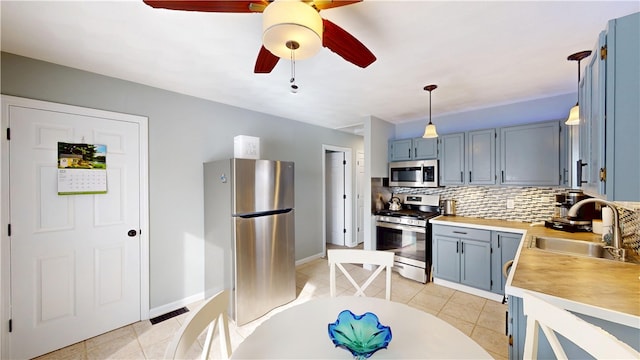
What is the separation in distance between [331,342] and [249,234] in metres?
1.59

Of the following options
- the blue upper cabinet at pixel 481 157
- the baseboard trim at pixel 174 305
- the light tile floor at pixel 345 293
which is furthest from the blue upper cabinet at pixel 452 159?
the baseboard trim at pixel 174 305

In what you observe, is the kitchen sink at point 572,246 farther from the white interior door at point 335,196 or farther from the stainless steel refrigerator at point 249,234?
the white interior door at point 335,196

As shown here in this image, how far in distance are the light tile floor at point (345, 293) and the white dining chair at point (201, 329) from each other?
124cm

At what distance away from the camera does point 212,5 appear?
3.48 feet

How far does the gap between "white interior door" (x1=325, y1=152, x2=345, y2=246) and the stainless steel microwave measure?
4.19 feet

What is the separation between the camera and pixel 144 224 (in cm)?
246

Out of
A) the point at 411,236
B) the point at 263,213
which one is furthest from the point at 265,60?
the point at 411,236

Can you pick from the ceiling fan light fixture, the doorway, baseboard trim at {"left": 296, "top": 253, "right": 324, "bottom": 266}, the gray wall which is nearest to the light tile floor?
the gray wall

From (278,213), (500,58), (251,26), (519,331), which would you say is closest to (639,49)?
(500,58)

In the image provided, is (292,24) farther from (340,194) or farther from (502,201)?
(340,194)

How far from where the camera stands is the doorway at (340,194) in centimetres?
495

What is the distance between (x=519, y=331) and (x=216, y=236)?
2.53 m

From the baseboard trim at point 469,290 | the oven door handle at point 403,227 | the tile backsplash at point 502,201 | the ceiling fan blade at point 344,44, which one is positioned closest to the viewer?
the ceiling fan blade at point 344,44

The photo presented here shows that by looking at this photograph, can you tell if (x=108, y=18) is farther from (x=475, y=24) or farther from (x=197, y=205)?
(x=475, y=24)
